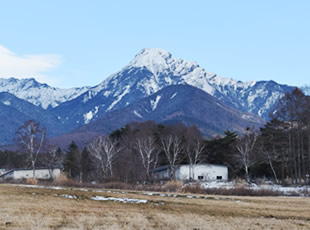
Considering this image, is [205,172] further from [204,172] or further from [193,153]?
[193,153]

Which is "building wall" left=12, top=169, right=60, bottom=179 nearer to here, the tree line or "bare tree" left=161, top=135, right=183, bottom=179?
the tree line

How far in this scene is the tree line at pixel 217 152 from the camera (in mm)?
60800

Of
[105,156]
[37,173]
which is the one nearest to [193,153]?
[105,156]

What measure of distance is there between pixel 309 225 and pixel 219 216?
4.91 metres

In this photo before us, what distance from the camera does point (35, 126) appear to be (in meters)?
78.6

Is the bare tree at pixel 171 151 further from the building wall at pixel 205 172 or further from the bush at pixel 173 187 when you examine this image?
the bush at pixel 173 187

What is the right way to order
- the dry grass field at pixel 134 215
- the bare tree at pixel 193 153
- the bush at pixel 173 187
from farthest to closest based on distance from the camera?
the bare tree at pixel 193 153, the bush at pixel 173 187, the dry grass field at pixel 134 215

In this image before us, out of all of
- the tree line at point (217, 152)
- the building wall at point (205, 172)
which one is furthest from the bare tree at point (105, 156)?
the building wall at point (205, 172)

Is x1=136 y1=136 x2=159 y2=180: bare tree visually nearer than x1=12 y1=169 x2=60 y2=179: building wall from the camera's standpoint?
Yes

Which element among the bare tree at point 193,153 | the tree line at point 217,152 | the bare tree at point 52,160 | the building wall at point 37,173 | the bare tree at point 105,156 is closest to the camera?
the tree line at point 217,152

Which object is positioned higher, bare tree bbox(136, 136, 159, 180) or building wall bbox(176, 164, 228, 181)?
→ bare tree bbox(136, 136, 159, 180)

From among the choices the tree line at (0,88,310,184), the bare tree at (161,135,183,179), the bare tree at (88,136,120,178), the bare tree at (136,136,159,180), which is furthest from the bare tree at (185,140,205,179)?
the bare tree at (88,136,120,178)

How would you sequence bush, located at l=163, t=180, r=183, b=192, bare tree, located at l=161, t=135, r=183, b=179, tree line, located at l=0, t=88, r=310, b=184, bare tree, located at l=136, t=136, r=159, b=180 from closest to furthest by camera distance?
1. bush, located at l=163, t=180, r=183, b=192
2. tree line, located at l=0, t=88, r=310, b=184
3. bare tree, located at l=136, t=136, r=159, b=180
4. bare tree, located at l=161, t=135, r=183, b=179

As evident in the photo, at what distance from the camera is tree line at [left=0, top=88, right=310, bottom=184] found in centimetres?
6080
